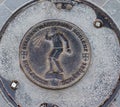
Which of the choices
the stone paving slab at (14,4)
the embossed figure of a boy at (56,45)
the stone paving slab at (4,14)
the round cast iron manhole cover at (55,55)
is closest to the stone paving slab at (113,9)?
the round cast iron manhole cover at (55,55)

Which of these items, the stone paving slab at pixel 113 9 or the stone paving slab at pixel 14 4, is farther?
the stone paving slab at pixel 14 4

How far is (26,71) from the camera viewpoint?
12.0ft

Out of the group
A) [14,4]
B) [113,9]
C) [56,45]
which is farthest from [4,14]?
[113,9]

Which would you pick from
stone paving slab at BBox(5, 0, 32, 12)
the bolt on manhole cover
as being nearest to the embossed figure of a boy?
the bolt on manhole cover

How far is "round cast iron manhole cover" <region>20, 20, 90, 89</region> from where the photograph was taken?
3617mm

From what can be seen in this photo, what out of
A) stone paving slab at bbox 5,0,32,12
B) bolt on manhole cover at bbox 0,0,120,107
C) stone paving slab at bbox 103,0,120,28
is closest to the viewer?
bolt on manhole cover at bbox 0,0,120,107

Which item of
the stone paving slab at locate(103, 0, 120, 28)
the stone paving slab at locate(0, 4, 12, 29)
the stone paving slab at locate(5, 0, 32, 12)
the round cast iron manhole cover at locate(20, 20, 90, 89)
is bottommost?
the round cast iron manhole cover at locate(20, 20, 90, 89)

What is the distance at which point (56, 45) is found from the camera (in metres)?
3.67

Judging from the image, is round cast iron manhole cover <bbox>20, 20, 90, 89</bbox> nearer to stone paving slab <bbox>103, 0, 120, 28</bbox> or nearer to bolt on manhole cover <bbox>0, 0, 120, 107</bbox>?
bolt on manhole cover <bbox>0, 0, 120, 107</bbox>

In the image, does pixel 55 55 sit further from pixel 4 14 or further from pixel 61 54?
pixel 4 14

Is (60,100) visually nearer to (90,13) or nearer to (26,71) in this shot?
(26,71)

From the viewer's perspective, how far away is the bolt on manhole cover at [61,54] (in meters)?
3.61

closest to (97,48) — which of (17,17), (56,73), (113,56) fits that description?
(113,56)

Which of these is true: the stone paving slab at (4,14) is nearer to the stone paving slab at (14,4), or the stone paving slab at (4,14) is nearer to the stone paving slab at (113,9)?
the stone paving slab at (14,4)
